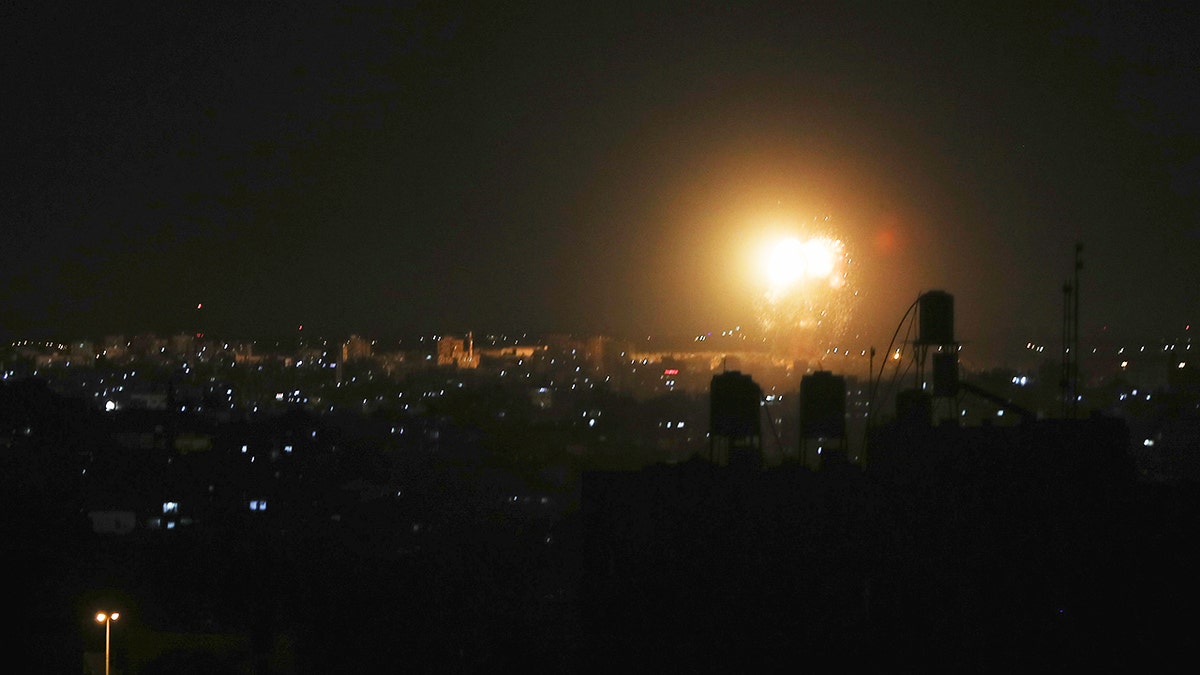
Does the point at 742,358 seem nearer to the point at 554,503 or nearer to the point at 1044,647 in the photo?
the point at 554,503

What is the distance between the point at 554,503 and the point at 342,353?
3348 centimetres

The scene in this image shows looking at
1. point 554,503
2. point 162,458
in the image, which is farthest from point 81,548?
point 162,458

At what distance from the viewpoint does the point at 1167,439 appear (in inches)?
796

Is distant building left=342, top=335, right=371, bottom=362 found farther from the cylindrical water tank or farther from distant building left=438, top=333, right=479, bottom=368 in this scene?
the cylindrical water tank

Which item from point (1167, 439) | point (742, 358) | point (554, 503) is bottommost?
point (554, 503)

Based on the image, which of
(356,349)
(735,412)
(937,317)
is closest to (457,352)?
(356,349)

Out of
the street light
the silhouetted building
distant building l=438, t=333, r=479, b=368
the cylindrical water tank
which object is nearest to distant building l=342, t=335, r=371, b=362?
distant building l=438, t=333, r=479, b=368

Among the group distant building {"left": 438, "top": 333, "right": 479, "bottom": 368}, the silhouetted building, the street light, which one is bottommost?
the street light

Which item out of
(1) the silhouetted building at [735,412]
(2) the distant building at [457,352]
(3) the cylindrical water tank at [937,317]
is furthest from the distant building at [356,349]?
(3) the cylindrical water tank at [937,317]

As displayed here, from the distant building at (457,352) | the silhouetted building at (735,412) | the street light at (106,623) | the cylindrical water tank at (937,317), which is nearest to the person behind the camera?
the street light at (106,623)

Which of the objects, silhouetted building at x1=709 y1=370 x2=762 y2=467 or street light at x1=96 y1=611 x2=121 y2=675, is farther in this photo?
silhouetted building at x1=709 y1=370 x2=762 y2=467

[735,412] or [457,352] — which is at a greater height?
[457,352]

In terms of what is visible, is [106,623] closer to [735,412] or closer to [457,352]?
[735,412]

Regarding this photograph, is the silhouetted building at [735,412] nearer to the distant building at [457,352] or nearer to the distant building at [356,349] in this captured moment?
the distant building at [457,352]
